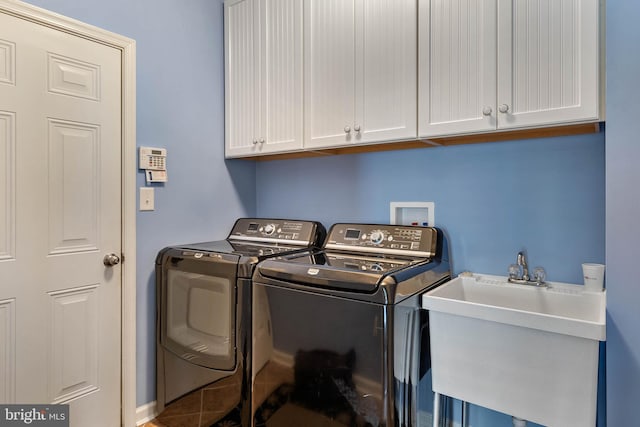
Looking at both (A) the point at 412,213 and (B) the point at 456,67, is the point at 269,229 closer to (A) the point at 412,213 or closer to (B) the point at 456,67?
(A) the point at 412,213

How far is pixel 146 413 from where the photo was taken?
202cm

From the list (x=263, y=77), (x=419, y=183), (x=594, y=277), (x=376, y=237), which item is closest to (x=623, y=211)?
(x=594, y=277)

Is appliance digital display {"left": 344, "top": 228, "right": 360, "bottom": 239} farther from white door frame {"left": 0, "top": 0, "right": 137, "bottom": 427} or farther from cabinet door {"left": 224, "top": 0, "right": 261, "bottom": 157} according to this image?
white door frame {"left": 0, "top": 0, "right": 137, "bottom": 427}

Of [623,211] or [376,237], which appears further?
[376,237]

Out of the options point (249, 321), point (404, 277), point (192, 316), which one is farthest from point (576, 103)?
point (192, 316)

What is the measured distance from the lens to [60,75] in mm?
1699

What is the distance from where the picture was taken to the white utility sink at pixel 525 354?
43.1 inches

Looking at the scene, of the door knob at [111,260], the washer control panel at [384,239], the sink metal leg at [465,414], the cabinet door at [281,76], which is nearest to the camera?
Result: the sink metal leg at [465,414]

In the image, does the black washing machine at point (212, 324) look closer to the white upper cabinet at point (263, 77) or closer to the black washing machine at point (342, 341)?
the black washing machine at point (342, 341)

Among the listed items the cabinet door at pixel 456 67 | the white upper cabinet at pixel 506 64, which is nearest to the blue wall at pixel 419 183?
the white upper cabinet at pixel 506 64

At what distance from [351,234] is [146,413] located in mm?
1495

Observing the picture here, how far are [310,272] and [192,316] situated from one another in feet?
2.55

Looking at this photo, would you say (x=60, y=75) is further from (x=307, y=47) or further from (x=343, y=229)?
(x=343, y=229)

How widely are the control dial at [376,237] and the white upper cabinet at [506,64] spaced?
1.86ft
